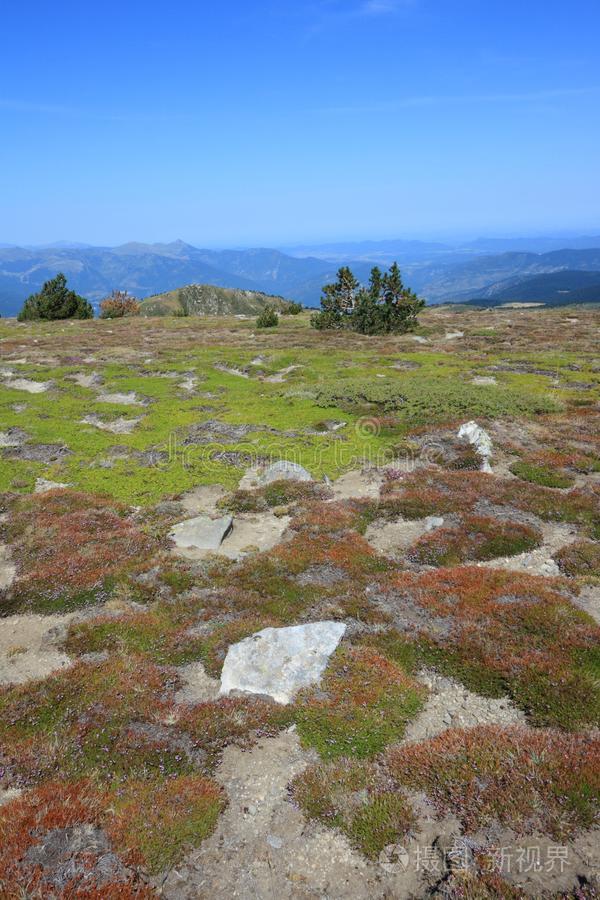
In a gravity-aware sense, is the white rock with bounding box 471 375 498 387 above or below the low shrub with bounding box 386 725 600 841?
above

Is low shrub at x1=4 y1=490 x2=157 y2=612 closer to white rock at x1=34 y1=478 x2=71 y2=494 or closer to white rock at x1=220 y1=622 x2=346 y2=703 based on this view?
white rock at x1=34 y1=478 x2=71 y2=494

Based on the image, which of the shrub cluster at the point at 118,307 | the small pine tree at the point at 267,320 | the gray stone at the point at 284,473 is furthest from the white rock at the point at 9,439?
the shrub cluster at the point at 118,307

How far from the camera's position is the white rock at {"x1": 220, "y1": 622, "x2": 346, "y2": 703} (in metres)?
12.3

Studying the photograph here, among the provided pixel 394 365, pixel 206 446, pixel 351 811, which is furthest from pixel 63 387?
pixel 351 811

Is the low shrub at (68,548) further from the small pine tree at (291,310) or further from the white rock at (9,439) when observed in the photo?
the small pine tree at (291,310)

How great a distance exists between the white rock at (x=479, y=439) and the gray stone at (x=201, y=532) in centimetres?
1443

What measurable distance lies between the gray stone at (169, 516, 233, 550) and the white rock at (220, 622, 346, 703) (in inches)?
257

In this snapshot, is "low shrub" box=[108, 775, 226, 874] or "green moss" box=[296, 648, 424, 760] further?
"green moss" box=[296, 648, 424, 760]

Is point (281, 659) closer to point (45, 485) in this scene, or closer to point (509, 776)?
point (509, 776)

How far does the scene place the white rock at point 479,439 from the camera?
87.6 feet

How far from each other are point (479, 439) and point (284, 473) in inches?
469

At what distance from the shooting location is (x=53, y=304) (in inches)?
3812

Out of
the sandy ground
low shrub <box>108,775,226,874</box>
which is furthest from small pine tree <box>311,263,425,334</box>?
low shrub <box>108,775,226,874</box>

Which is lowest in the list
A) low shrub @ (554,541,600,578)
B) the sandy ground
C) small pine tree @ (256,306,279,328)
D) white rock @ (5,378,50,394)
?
the sandy ground
